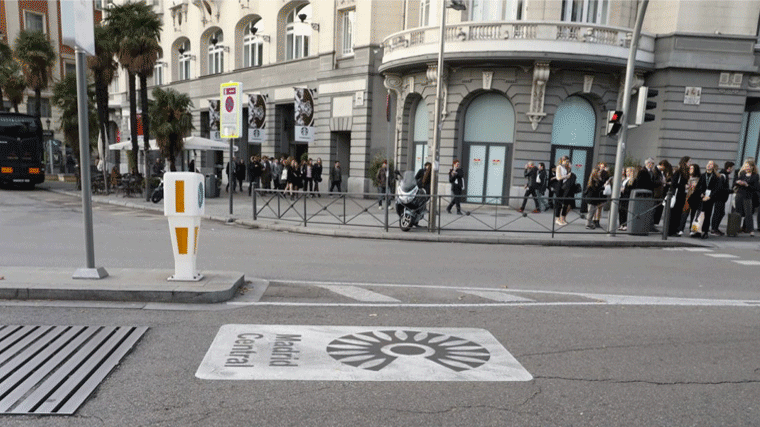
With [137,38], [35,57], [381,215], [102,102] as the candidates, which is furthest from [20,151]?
[381,215]

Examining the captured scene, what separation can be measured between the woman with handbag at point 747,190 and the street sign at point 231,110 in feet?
43.5

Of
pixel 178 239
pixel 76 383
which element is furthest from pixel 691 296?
pixel 76 383

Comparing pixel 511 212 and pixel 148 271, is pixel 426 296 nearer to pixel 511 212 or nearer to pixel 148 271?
pixel 148 271

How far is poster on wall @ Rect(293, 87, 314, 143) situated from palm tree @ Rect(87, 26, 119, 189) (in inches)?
324

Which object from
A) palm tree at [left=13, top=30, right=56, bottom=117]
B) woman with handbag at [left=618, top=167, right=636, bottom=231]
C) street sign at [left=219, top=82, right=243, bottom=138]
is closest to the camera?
woman with handbag at [left=618, top=167, right=636, bottom=231]

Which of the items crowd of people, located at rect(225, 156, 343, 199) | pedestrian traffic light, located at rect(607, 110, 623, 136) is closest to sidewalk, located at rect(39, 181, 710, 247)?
pedestrian traffic light, located at rect(607, 110, 623, 136)

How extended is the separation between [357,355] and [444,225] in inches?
385

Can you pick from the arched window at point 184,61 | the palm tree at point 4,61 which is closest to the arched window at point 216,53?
the arched window at point 184,61

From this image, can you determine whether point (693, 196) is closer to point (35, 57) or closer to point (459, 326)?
point (459, 326)

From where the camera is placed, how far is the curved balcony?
18.3 metres

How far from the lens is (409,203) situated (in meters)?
13.0

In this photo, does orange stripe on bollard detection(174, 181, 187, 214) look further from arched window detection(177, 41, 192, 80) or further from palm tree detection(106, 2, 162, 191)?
arched window detection(177, 41, 192, 80)

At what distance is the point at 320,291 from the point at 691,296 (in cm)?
497

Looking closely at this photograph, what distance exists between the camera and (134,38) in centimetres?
2045
